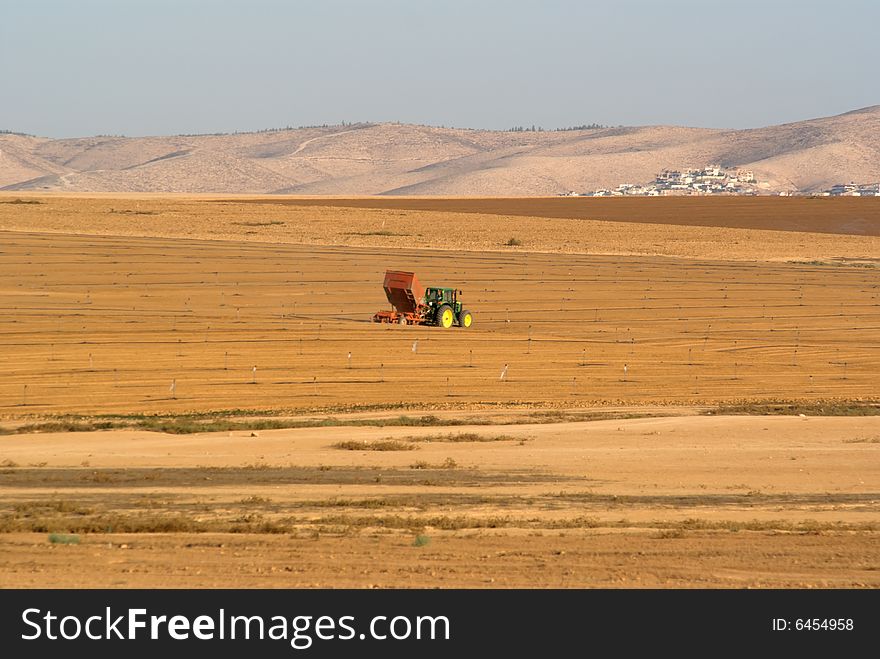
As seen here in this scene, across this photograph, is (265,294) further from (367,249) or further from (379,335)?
(367,249)

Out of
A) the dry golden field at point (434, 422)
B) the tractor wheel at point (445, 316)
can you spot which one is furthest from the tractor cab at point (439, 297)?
the dry golden field at point (434, 422)

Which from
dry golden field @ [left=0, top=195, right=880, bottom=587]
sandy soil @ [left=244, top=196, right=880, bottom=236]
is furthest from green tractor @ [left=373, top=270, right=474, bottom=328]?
sandy soil @ [left=244, top=196, right=880, bottom=236]

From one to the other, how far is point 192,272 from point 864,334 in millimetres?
28501

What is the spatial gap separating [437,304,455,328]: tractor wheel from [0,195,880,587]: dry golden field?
3.45 feet

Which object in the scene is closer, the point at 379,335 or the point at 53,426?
the point at 53,426

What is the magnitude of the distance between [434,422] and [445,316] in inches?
599

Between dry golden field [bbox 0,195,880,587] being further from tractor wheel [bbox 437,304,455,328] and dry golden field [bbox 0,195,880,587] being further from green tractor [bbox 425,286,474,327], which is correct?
green tractor [bbox 425,286,474,327]

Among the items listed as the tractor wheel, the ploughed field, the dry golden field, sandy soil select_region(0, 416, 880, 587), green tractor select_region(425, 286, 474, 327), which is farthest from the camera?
green tractor select_region(425, 286, 474, 327)

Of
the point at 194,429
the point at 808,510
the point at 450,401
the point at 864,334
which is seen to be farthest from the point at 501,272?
the point at 808,510

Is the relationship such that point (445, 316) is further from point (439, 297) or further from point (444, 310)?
point (439, 297)

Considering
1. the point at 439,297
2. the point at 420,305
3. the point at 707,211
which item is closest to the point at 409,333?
the point at 420,305

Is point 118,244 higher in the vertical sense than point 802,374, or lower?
higher

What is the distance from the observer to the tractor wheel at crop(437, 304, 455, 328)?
42312 mm

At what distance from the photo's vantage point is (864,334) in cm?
4291
